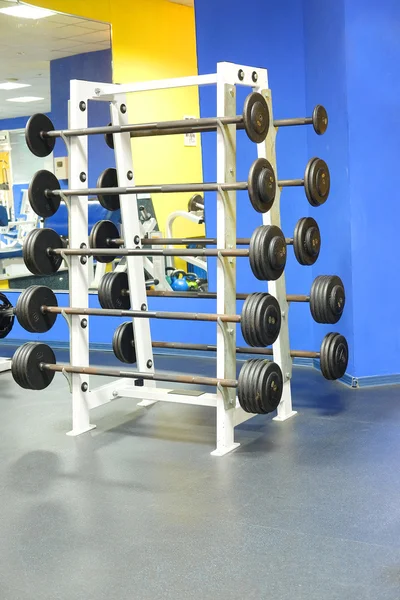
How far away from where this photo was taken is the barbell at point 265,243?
317 cm

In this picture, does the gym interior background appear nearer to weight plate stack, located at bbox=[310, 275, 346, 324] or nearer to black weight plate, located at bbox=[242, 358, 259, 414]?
black weight plate, located at bbox=[242, 358, 259, 414]

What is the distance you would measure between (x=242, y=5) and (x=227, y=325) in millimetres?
2625

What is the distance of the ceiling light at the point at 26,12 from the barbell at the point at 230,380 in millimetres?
3520

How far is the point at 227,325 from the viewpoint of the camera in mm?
3389

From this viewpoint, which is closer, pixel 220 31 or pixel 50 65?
pixel 220 31

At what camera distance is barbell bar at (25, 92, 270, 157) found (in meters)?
3.17

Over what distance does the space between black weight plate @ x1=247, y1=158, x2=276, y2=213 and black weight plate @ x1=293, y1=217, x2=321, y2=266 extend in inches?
15.6

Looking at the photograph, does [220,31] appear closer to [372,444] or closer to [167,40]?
[167,40]

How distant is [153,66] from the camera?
6922 mm

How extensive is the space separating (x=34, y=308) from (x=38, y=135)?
801 mm

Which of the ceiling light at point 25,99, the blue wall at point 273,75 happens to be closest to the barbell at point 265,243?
the blue wall at point 273,75

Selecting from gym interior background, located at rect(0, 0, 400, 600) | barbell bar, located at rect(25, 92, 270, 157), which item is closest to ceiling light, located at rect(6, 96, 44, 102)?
gym interior background, located at rect(0, 0, 400, 600)

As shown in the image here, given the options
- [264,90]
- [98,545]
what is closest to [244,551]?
[98,545]

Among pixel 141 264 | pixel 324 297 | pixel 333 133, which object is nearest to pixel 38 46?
pixel 333 133
